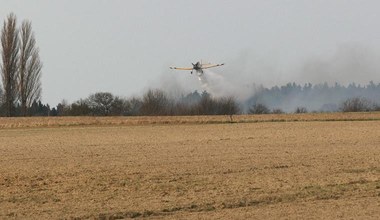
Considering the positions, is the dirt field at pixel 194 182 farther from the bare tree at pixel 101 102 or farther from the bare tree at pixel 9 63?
the bare tree at pixel 101 102

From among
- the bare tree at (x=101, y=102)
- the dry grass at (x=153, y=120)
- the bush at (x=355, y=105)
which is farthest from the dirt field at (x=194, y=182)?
the bush at (x=355, y=105)

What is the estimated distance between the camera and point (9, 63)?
248 feet

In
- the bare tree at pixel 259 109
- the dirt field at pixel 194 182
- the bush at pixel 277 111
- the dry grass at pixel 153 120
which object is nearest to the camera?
the dirt field at pixel 194 182

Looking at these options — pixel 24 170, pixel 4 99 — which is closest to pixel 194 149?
pixel 24 170

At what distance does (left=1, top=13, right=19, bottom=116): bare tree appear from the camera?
7469 centimetres

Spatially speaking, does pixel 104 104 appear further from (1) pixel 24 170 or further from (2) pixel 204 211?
(2) pixel 204 211

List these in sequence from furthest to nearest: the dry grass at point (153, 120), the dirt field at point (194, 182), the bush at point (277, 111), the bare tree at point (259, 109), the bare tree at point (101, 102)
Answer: the bare tree at point (101, 102) → the bare tree at point (259, 109) → the bush at point (277, 111) → the dry grass at point (153, 120) → the dirt field at point (194, 182)

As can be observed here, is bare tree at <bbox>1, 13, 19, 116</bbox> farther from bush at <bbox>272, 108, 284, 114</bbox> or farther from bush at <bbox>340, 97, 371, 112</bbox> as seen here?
bush at <bbox>340, 97, 371, 112</bbox>

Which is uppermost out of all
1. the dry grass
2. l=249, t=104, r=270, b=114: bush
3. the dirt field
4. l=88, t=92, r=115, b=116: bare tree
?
l=88, t=92, r=115, b=116: bare tree

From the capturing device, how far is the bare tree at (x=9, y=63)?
245ft

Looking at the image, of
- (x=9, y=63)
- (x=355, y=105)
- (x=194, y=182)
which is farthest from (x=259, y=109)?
(x=194, y=182)

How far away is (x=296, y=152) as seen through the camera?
92.9ft

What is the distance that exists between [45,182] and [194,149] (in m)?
13.7

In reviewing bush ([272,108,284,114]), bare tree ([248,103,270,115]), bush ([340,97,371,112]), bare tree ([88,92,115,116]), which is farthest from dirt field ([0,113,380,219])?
bush ([340,97,371,112])
